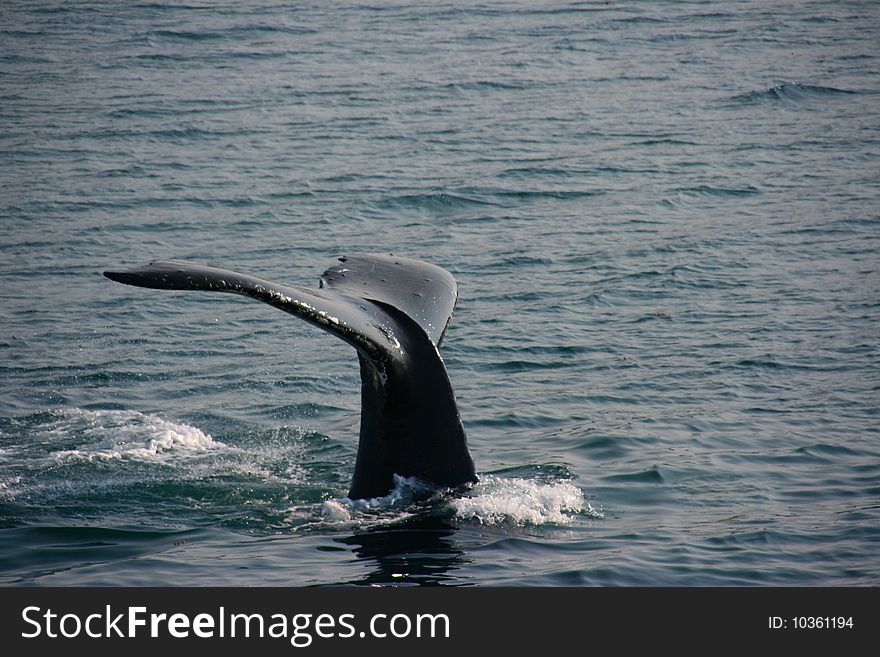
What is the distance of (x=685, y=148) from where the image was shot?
21562mm

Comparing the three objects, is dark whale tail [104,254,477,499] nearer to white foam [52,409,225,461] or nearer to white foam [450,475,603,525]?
white foam [450,475,603,525]

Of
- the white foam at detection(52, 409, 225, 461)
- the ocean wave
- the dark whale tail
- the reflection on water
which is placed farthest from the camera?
the ocean wave

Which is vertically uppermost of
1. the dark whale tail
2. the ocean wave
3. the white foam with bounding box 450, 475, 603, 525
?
the ocean wave

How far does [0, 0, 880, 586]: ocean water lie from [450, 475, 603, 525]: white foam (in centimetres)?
3

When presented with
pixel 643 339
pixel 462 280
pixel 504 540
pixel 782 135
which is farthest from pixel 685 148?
pixel 504 540

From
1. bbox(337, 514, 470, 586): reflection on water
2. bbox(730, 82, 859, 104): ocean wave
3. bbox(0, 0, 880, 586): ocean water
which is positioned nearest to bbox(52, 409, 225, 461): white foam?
bbox(0, 0, 880, 586): ocean water

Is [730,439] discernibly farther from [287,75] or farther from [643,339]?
[287,75]

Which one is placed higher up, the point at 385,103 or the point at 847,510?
the point at 385,103

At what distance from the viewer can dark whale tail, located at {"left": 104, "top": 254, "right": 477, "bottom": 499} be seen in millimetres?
6301

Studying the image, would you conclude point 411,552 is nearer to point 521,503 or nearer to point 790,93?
point 521,503

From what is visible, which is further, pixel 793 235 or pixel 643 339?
pixel 793 235

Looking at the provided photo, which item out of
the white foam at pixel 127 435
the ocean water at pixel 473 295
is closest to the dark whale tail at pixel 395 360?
the ocean water at pixel 473 295
